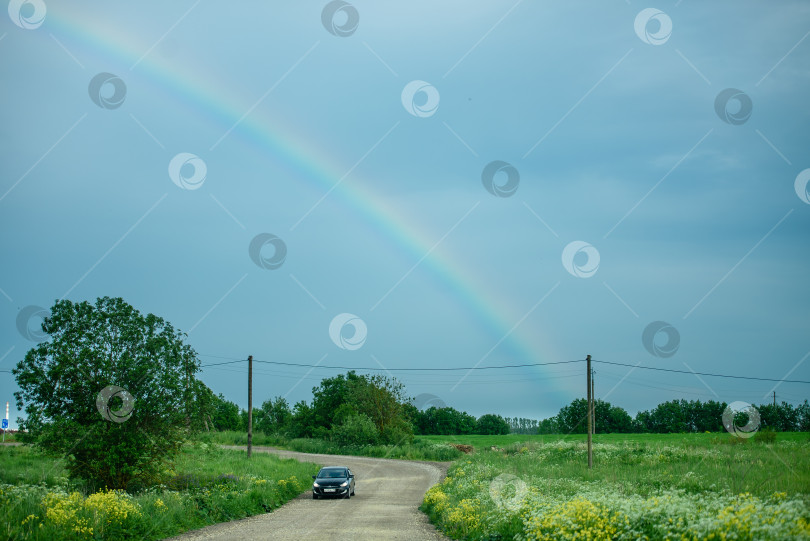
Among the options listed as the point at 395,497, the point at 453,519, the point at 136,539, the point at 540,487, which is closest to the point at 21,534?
the point at 136,539

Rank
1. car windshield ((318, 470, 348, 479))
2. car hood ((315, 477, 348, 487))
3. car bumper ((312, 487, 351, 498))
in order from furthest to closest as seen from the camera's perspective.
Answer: car windshield ((318, 470, 348, 479)) < car hood ((315, 477, 348, 487)) < car bumper ((312, 487, 351, 498))

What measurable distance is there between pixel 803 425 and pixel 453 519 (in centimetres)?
11631

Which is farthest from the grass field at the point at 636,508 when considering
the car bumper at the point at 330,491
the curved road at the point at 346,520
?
the car bumper at the point at 330,491

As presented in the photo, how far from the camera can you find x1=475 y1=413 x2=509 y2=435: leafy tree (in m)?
157

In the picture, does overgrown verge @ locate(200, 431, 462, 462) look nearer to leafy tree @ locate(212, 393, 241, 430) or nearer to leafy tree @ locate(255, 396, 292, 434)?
leafy tree @ locate(255, 396, 292, 434)

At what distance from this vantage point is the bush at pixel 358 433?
7500cm

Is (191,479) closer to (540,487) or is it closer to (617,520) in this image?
(540,487)

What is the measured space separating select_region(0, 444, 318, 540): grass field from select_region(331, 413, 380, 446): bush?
130ft

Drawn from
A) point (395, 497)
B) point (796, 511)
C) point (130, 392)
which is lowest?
point (395, 497)

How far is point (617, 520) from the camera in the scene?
11102 mm

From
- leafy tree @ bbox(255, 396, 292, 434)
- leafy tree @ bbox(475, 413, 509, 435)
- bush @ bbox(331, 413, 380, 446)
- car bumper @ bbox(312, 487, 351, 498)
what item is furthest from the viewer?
leafy tree @ bbox(475, 413, 509, 435)

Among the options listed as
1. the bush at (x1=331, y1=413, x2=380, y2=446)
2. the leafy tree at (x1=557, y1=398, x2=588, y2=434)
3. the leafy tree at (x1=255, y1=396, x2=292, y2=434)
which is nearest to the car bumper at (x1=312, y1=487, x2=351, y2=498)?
the bush at (x1=331, y1=413, x2=380, y2=446)

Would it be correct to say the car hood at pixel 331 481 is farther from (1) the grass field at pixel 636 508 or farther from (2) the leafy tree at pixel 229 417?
(2) the leafy tree at pixel 229 417

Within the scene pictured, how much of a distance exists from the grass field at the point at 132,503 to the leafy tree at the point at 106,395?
1083 mm
